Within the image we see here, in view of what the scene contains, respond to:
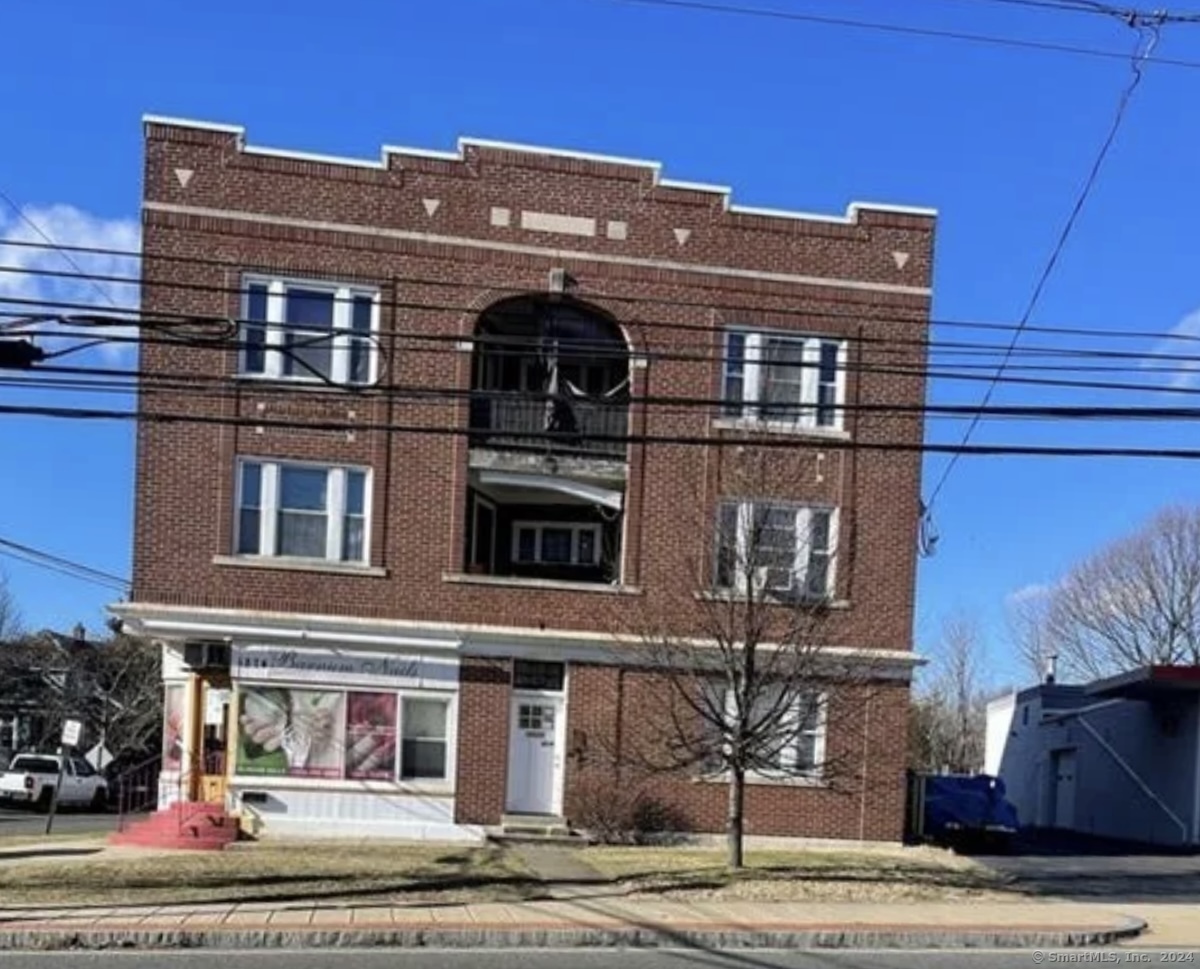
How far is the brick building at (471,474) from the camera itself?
23.8 metres

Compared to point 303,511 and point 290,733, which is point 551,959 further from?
point 303,511

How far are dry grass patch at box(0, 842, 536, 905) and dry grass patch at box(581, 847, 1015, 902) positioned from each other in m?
1.50

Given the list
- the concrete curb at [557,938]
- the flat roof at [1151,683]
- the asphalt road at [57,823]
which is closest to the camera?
the concrete curb at [557,938]

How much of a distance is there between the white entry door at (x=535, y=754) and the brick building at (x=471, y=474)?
5cm

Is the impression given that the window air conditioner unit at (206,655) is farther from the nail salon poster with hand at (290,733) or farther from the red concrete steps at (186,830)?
the red concrete steps at (186,830)

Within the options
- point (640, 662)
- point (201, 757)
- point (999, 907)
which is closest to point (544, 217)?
point (640, 662)

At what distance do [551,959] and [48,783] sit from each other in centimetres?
3257

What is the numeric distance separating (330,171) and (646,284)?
5812 millimetres

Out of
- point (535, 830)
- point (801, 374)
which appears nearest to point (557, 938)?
point (535, 830)

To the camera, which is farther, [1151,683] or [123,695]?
[123,695]

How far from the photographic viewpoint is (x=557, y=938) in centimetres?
1319

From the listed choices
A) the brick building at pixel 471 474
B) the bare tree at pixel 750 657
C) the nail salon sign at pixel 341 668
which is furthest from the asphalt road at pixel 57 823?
the bare tree at pixel 750 657

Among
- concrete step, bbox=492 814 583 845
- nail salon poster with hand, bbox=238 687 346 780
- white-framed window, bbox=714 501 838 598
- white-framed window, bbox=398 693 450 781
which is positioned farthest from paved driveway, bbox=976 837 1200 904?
nail salon poster with hand, bbox=238 687 346 780

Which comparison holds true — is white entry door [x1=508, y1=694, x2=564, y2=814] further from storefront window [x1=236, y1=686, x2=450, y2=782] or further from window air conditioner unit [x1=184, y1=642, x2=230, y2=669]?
window air conditioner unit [x1=184, y1=642, x2=230, y2=669]
